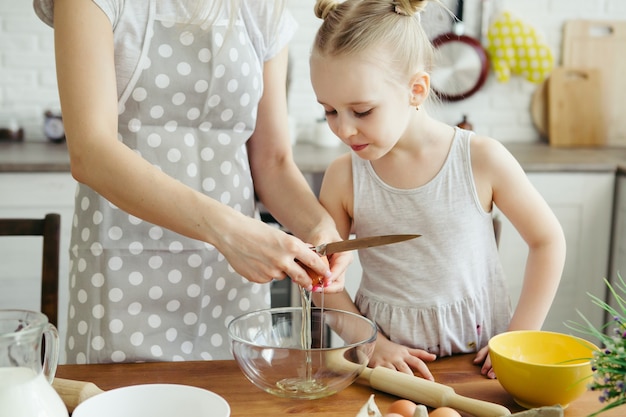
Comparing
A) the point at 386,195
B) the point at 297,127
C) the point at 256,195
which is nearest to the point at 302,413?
the point at 386,195

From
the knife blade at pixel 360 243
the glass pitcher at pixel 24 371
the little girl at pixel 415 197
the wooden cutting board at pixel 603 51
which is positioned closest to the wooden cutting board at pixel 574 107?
the wooden cutting board at pixel 603 51

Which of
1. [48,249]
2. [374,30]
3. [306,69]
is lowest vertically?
[48,249]

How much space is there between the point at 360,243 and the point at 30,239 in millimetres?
1897

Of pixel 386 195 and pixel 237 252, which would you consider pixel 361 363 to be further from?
pixel 386 195

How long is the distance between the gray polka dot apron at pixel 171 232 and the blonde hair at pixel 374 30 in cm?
18

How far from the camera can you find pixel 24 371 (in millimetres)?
837

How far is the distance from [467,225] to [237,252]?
1.68 ft

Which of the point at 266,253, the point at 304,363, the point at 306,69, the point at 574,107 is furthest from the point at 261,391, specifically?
the point at 574,107

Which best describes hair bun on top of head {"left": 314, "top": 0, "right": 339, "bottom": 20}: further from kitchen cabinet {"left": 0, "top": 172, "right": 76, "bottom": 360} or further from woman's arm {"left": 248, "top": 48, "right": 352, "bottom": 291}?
kitchen cabinet {"left": 0, "top": 172, "right": 76, "bottom": 360}

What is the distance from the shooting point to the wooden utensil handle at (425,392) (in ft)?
3.36

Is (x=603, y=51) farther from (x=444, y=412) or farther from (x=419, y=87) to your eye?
(x=444, y=412)

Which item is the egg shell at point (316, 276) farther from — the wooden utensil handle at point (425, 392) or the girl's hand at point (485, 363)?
the girl's hand at point (485, 363)

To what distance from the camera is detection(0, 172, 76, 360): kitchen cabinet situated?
259 cm

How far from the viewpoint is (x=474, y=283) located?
1455mm
